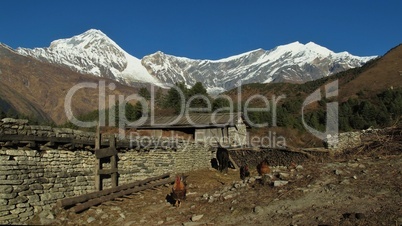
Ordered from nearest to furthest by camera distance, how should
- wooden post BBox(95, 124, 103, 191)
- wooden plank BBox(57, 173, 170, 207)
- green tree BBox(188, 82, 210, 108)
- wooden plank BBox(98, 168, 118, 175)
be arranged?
wooden plank BBox(57, 173, 170, 207), wooden post BBox(95, 124, 103, 191), wooden plank BBox(98, 168, 118, 175), green tree BBox(188, 82, 210, 108)

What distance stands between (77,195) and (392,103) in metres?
48.3

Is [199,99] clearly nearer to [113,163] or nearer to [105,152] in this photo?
[113,163]

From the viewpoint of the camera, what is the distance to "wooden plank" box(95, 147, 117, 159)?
14.3 m

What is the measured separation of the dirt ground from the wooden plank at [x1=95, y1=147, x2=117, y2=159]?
181 centimetres

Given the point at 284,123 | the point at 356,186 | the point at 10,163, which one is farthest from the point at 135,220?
the point at 284,123

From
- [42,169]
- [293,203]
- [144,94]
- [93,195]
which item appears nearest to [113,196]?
[93,195]

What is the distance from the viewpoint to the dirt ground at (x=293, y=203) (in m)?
9.27

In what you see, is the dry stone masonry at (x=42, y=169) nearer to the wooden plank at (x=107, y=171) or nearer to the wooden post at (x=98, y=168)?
the wooden post at (x=98, y=168)

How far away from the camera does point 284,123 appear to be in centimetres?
5141

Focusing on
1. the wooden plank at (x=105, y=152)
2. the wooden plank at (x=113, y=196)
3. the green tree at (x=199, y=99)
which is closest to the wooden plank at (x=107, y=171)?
the wooden plank at (x=105, y=152)

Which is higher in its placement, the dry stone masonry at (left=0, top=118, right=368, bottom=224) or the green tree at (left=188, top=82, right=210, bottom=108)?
the green tree at (left=188, top=82, right=210, bottom=108)

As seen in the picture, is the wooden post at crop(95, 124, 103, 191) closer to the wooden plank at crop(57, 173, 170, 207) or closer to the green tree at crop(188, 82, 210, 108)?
the wooden plank at crop(57, 173, 170, 207)

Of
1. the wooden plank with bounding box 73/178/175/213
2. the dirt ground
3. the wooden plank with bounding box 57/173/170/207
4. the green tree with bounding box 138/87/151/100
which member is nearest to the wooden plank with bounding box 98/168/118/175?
the wooden plank with bounding box 57/173/170/207

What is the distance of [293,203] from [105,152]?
7.57m
